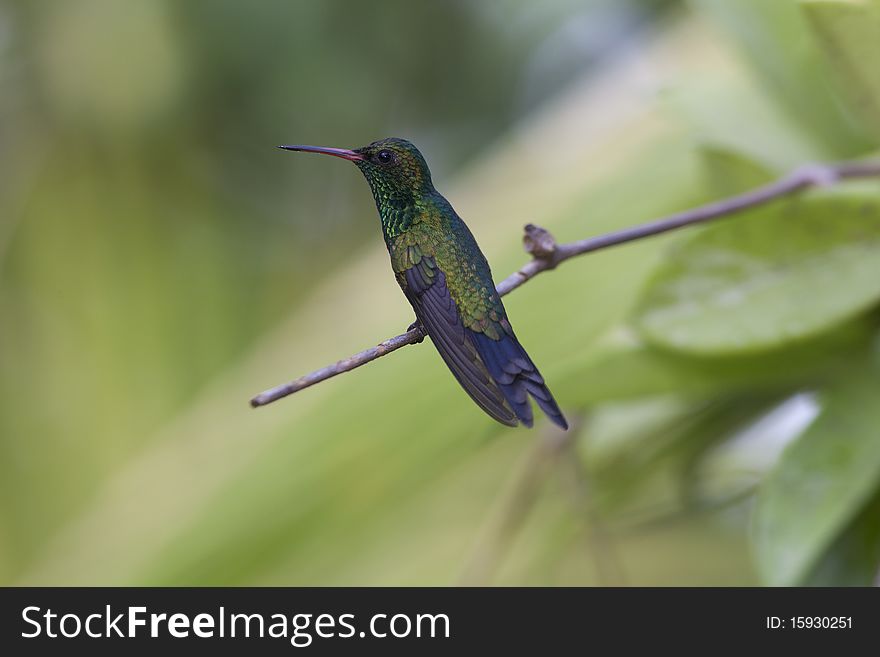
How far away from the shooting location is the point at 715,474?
0.71m

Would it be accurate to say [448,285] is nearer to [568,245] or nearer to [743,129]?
[568,245]

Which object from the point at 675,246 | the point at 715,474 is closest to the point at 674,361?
the point at 675,246

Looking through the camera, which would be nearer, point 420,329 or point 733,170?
point 420,329

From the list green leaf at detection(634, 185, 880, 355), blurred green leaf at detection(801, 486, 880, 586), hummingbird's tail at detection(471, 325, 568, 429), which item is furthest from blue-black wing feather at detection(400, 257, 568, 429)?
blurred green leaf at detection(801, 486, 880, 586)

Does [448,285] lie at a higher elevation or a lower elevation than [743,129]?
lower

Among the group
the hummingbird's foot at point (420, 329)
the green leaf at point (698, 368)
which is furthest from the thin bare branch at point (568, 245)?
the green leaf at point (698, 368)

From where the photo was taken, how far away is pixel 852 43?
46 centimetres

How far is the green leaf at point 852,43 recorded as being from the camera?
44cm

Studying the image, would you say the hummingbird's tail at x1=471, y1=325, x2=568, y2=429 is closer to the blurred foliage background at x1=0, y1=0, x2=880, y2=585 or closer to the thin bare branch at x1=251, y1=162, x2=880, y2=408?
the thin bare branch at x1=251, y1=162, x2=880, y2=408

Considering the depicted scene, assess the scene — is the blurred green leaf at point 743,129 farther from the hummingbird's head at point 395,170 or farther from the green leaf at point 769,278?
the hummingbird's head at point 395,170

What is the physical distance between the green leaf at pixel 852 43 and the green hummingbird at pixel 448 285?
26 centimetres

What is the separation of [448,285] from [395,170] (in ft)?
0.16

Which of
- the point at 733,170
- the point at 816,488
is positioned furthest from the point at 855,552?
the point at 733,170
